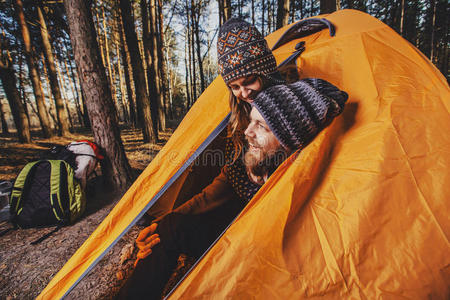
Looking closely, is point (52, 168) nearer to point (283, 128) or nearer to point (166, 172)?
point (166, 172)

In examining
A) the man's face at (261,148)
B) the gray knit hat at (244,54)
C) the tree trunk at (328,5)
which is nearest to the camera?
the man's face at (261,148)

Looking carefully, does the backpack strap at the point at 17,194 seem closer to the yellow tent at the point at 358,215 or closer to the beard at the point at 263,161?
the yellow tent at the point at 358,215

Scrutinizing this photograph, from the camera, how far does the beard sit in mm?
1144

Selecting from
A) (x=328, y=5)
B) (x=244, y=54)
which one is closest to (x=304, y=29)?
(x=244, y=54)

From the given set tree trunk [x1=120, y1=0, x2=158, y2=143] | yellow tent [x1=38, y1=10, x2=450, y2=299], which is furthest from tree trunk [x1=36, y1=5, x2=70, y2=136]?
yellow tent [x1=38, y1=10, x2=450, y2=299]

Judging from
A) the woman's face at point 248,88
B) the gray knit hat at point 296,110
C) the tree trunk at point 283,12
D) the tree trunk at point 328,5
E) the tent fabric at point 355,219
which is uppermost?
the tree trunk at point 283,12

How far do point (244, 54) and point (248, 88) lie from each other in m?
0.24

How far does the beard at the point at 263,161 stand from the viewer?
114 cm

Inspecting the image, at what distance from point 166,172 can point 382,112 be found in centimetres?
132

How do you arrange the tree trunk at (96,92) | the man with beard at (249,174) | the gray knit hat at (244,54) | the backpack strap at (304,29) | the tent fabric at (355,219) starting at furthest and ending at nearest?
the tree trunk at (96,92)
the backpack strap at (304,29)
the gray knit hat at (244,54)
the man with beard at (249,174)
the tent fabric at (355,219)

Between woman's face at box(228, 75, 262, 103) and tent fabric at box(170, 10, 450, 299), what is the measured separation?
623 mm

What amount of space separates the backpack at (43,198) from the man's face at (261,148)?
232 centimetres

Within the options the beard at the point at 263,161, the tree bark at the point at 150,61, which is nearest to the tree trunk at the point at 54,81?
the tree bark at the point at 150,61

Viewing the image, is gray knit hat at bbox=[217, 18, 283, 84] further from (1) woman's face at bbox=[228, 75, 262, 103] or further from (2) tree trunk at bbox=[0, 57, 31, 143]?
(2) tree trunk at bbox=[0, 57, 31, 143]
